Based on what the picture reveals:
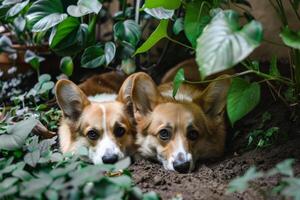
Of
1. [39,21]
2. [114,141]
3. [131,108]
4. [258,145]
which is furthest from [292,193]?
Answer: [39,21]

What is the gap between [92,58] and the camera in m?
2.86

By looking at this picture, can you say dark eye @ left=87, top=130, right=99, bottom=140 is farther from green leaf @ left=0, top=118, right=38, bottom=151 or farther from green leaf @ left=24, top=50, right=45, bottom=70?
green leaf @ left=24, top=50, right=45, bottom=70

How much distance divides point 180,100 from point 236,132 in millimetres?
404

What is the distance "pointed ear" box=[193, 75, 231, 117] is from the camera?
2.62 metres

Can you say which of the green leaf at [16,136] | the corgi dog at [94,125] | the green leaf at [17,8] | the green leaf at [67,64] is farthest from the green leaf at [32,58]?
the green leaf at [16,136]

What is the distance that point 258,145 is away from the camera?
8.00ft

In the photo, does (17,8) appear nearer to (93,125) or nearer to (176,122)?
(93,125)

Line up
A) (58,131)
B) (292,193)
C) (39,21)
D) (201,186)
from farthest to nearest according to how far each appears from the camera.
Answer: (58,131)
(39,21)
(201,186)
(292,193)

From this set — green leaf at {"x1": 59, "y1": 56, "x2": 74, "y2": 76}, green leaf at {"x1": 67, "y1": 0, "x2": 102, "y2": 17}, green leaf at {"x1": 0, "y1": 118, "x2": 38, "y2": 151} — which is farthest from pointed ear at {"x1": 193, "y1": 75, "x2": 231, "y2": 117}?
green leaf at {"x1": 0, "y1": 118, "x2": 38, "y2": 151}

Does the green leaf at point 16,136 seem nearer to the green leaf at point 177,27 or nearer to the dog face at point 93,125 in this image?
the dog face at point 93,125

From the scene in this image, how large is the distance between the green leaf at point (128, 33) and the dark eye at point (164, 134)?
2.03 ft

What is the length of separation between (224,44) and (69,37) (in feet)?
4.63

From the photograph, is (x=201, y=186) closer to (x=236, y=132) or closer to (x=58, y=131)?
(x=236, y=132)

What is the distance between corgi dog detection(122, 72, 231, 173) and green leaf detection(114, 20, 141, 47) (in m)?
0.31
